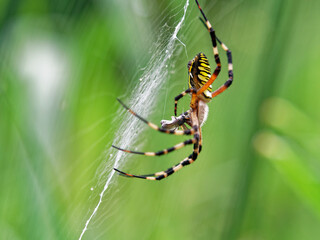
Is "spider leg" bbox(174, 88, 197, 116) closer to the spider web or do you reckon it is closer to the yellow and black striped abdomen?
the yellow and black striped abdomen

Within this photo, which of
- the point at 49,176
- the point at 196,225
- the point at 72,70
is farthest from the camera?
the point at 196,225

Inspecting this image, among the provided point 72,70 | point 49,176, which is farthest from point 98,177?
point 72,70

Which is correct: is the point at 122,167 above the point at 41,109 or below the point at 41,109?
below

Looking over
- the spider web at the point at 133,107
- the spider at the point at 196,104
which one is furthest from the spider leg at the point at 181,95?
the spider web at the point at 133,107

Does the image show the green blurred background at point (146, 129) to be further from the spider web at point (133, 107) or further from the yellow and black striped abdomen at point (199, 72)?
the yellow and black striped abdomen at point (199, 72)

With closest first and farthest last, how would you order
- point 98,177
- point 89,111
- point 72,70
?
point 98,177 → point 72,70 → point 89,111

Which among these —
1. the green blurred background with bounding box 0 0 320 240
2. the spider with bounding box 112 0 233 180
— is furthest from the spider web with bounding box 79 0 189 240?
the spider with bounding box 112 0 233 180

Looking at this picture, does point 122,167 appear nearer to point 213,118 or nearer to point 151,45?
point 151,45
